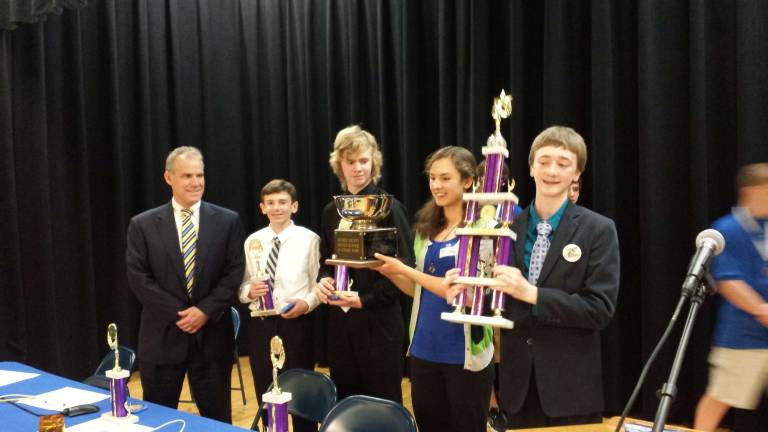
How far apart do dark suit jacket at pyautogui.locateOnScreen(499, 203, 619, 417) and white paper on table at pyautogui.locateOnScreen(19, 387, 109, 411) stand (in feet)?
5.37

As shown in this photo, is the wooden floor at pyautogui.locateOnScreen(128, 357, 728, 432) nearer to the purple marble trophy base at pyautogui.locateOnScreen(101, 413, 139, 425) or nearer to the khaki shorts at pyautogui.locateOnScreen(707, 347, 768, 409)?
the khaki shorts at pyautogui.locateOnScreen(707, 347, 768, 409)

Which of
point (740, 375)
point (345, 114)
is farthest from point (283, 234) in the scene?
point (345, 114)

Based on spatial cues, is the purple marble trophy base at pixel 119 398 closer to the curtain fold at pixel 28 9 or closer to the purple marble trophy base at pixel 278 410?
the purple marble trophy base at pixel 278 410

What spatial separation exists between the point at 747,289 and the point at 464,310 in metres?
1.58

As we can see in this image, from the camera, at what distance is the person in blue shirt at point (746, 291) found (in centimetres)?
294

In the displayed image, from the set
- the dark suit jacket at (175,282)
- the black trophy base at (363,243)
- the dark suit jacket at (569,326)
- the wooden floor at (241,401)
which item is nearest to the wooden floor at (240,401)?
the wooden floor at (241,401)

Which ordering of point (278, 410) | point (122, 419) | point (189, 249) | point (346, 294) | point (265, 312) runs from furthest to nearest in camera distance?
point (189, 249)
point (265, 312)
point (346, 294)
point (122, 419)
point (278, 410)

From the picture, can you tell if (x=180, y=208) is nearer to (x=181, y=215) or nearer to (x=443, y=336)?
(x=181, y=215)

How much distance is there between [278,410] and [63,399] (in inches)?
46.3

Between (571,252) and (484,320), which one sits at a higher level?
(571,252)

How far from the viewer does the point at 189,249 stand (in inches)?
133

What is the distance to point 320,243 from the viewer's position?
10.9 ft

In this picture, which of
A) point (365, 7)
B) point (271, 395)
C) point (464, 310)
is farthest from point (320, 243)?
point (365, 7)

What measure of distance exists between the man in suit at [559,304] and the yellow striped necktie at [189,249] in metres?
1.93
